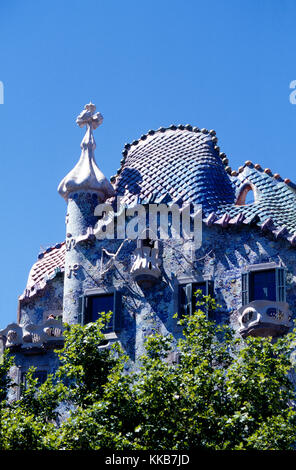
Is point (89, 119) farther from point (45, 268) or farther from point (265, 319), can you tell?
point (265, 319)

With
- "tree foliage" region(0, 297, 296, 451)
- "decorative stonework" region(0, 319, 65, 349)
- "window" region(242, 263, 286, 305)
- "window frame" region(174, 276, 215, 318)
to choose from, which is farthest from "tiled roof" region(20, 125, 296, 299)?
"tree foliage" region(0, 297, 296, 451)

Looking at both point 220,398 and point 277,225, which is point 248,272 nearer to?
point 277,225

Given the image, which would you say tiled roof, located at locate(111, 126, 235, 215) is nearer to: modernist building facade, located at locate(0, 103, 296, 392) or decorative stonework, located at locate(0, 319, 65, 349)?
modernist building facade, located at locate(0, 103, 296, 392)

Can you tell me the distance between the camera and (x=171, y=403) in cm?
3175

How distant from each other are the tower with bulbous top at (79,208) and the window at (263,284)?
5.07 meters

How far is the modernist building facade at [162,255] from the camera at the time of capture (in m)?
37.4

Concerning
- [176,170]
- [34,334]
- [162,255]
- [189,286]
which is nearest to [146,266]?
[162,255]

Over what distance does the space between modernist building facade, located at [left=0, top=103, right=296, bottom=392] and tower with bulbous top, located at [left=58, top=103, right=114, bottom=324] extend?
0.03 m

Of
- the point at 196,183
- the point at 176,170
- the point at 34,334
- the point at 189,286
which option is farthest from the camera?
the point at 176,170

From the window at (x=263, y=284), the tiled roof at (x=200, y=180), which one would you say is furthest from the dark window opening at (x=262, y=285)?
the tiled roof at (x=200, y=180)

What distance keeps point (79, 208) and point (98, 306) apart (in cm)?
324

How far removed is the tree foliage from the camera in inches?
1211

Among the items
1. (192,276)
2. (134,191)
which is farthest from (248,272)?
(134,191)

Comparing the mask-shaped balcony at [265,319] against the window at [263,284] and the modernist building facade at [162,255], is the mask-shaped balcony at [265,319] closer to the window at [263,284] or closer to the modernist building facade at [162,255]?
the modernist building facade at [162,255]
